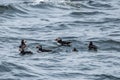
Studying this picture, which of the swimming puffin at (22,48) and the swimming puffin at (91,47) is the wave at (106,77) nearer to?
the swimming puffin at (91,47)

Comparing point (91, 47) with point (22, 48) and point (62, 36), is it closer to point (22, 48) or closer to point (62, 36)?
point (22, 48)

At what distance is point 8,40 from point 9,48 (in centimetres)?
191

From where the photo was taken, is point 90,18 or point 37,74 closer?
point 37,74

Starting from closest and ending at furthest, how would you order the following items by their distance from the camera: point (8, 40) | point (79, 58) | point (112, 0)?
point (79, 58)
point (8, 40)
point (112, 0)

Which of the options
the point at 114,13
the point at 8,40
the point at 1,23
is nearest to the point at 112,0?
the point at 114,13

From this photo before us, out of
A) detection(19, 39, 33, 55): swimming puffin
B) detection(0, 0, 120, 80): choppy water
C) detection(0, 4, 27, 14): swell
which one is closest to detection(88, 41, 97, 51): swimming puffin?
detection(0, 0, 120, 80): choppy water

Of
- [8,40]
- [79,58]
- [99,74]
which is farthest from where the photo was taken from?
[8,40]

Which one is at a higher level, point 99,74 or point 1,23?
point 1,23

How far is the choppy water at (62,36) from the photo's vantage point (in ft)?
79.9

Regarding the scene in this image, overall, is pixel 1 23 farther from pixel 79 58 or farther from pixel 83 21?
pixel 79 58

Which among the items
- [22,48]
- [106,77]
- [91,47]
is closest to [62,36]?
[91,47]

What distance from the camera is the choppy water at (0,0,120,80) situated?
2436cm

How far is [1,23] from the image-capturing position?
34.4 meters

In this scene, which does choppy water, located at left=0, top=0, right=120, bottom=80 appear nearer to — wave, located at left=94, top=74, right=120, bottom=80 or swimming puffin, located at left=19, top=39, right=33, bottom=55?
wave, located at left=94, top=74, right=120, bottom=80
